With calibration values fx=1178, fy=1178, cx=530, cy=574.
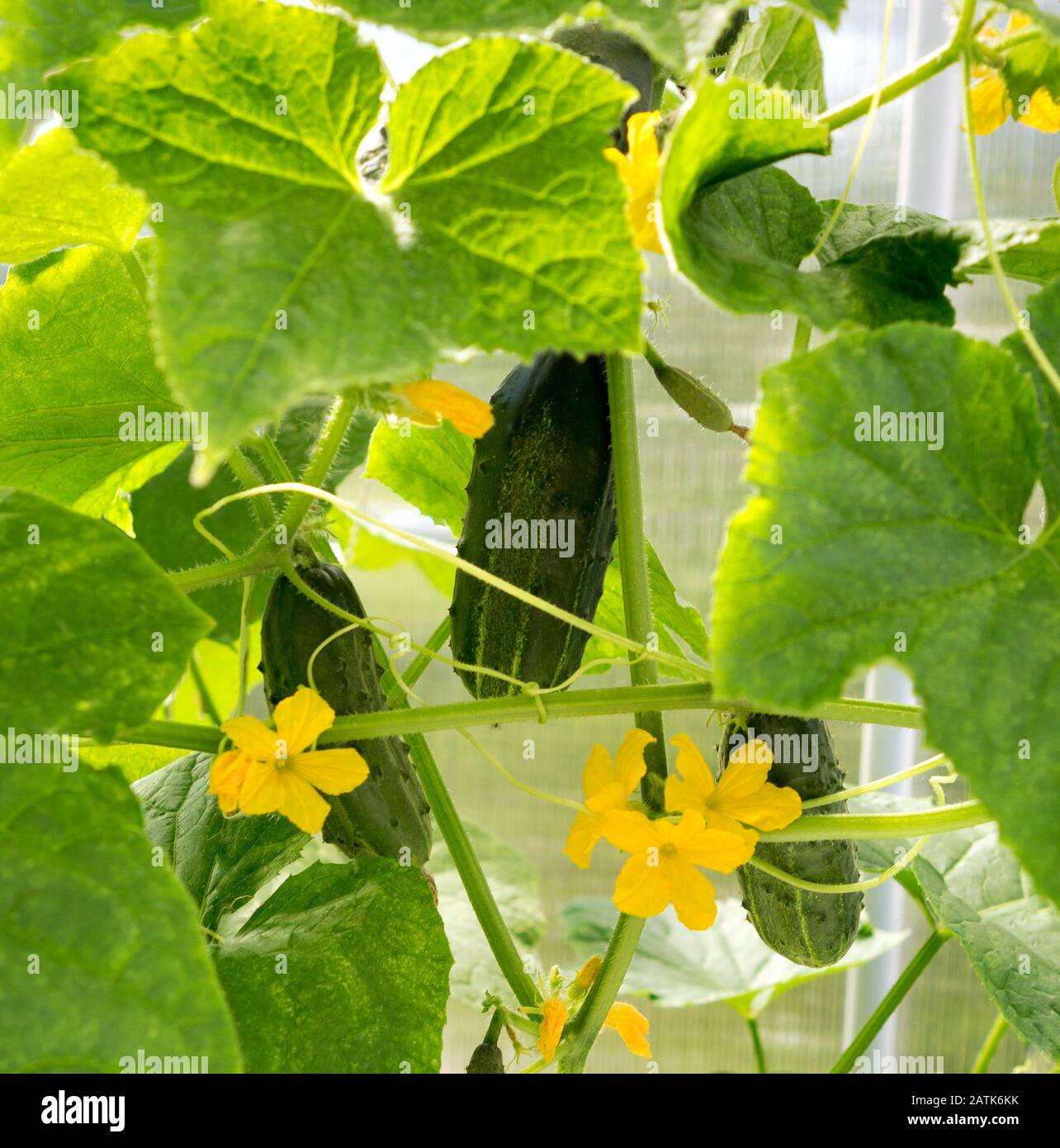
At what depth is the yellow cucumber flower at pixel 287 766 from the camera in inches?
19.6

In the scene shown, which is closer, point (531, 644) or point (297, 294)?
point (297, 294)

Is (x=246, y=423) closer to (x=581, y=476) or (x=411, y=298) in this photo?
(x=411, y=298)

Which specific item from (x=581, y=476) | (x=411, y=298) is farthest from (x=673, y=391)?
(x=411, y=298)

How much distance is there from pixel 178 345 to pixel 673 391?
27cm

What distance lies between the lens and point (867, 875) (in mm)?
1123

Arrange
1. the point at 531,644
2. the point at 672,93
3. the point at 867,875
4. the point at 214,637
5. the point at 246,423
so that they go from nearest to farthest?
the point at 246,423 < the point at 531,644 < the point at 672,93 < the point at 214,637 < the point at 867,875

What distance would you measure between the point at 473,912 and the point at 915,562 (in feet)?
2.37

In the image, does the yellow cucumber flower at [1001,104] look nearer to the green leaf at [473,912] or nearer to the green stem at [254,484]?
the green stem at [254,484]

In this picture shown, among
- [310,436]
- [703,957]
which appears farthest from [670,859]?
[703,957]

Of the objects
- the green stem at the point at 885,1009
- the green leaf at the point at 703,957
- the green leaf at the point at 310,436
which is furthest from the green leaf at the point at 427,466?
the green leaf at the point at 703,957

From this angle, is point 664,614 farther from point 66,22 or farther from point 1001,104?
point 66,22

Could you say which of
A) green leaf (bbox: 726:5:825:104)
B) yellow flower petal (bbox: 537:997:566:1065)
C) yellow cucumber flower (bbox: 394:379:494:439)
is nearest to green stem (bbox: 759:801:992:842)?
yellow flower petal (bbox: 537:997:566:1065)

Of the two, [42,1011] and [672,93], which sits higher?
[672,93]
